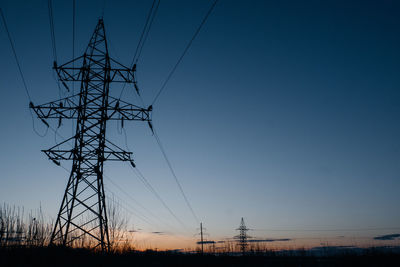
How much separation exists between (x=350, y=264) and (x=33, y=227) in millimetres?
17742

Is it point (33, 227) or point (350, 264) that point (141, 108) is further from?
point (350, 264)

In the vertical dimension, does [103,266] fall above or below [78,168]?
below

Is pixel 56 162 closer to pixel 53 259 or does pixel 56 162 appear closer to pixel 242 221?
pixel 53 259

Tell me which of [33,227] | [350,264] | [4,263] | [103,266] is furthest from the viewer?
[350,264]

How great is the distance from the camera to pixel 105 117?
14992mm

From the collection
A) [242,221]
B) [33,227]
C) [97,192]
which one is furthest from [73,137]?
[242,221]

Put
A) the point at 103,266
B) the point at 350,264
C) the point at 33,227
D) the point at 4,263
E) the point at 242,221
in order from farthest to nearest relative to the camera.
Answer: the point at 242,221, the point at 350,264, the point at 33,227, the point at 103,266, the point at 4,263

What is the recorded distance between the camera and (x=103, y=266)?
1004 cm

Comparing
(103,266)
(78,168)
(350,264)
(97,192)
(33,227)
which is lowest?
(350,264)

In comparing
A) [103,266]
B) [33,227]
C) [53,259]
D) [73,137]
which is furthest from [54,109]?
[103,266]

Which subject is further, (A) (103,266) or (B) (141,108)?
(B) (141,108)

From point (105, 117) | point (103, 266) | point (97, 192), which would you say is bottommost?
point (103, 266)

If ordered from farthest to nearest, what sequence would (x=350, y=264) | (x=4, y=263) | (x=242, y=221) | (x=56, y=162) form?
(x=242, y=221) → (x=350, y=264) → (x=56, y=162) → (x=4, y=263)

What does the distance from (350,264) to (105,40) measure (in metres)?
20.2
